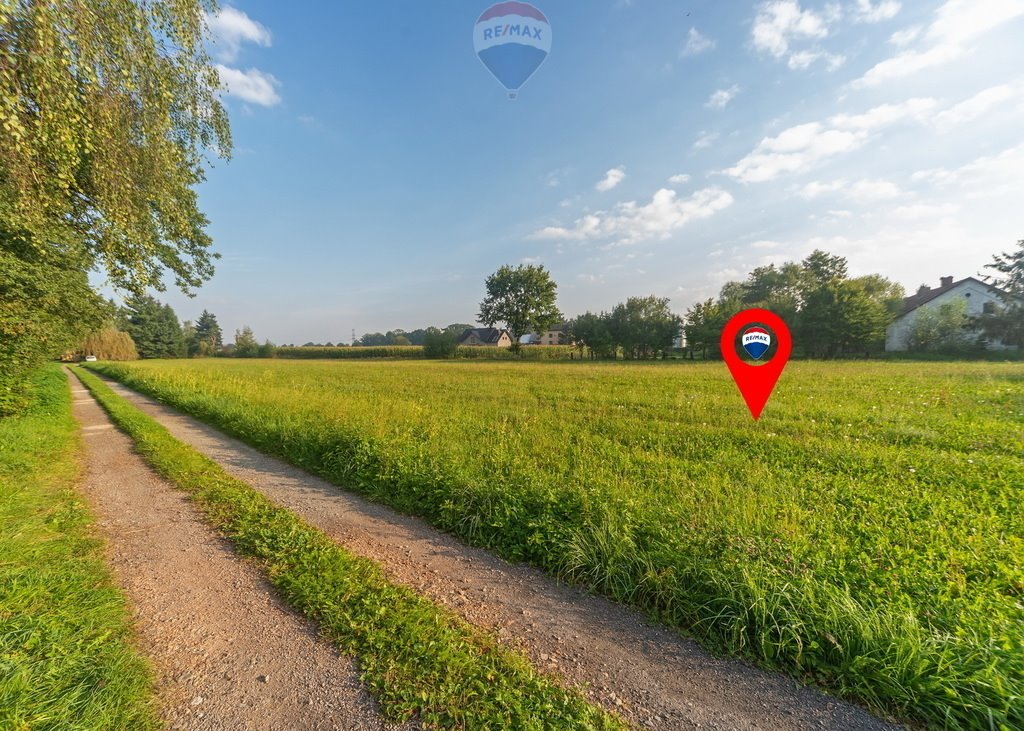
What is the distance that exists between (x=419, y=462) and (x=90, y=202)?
27.6 ft

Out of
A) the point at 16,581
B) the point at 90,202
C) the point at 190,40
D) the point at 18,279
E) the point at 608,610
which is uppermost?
the point at 190,40

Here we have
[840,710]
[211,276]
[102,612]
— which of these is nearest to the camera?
[840,710]

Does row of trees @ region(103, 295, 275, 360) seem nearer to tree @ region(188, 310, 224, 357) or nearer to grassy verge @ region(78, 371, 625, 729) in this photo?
tree @ region(188, 310, 224, 357)

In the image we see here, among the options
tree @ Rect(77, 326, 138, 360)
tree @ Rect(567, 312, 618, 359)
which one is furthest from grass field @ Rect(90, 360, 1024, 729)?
tree @ Rect(77, 326, 138, 360)

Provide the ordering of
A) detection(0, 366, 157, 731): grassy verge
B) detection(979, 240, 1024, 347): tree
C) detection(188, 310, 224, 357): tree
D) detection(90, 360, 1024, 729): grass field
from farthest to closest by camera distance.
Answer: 1. detection(188, 310, 224, 357): tree
2. detection(979, 240, 1024, 347): tree
3. detection(90, 360, 1024, 729): grass field
4. detection(0, 366, 157, 731): grassy verge

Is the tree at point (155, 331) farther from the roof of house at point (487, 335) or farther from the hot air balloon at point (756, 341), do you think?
the hot air balloon at point (756, 341)

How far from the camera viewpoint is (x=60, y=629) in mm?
2480

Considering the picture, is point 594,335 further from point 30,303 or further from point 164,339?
point 164,339

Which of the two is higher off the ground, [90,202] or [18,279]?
[90,202]

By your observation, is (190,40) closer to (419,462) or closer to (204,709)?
(419,462)

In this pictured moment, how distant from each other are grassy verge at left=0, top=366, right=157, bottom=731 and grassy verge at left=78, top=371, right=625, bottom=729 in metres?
0.95

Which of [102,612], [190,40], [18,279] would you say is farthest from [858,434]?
[18,279]

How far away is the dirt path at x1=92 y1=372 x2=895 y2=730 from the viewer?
2.06 metres

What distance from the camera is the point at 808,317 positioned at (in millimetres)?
38750
